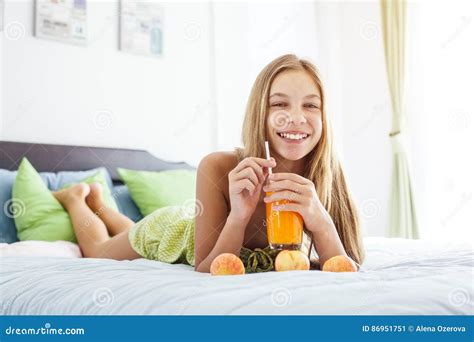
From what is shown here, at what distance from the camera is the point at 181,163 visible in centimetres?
337

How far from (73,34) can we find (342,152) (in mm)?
2297

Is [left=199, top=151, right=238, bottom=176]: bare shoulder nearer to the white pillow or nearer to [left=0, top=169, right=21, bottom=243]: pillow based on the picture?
the white pillow

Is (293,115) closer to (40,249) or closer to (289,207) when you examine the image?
(289,207)

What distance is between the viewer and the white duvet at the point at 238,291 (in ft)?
2.95

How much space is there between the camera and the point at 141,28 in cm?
342

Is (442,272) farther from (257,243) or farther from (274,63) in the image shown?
(274,63)

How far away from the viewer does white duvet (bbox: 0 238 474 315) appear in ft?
2.95

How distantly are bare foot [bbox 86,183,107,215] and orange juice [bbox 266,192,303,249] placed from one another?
135cm

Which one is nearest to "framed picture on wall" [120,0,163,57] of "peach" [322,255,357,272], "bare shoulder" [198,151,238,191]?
"bare shoulder" [198,151,238,191]

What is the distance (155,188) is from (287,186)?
160 centimetres

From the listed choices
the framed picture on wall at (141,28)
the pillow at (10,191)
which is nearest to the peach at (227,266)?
the pillow at (10,191)

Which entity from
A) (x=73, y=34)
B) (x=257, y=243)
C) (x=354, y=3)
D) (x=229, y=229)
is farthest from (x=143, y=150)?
(x=354, y=3)

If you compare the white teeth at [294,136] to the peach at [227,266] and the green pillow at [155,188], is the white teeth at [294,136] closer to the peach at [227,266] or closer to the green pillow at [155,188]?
the peach at [227,266]

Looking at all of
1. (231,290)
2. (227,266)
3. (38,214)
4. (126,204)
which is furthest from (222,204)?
(126,204)
